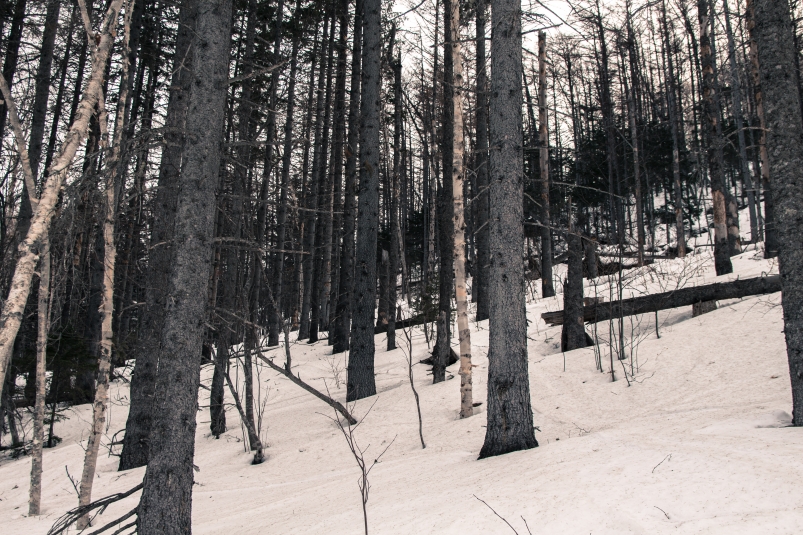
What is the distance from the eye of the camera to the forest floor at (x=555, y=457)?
120 inches

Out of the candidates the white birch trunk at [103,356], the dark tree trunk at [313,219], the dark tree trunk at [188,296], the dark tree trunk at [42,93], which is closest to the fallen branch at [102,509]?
the dark tree trunk at [188,296]

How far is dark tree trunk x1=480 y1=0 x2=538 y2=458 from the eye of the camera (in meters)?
4.71

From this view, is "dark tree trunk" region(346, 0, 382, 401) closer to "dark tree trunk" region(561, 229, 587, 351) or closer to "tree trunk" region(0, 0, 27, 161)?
"dark tree trunk" region(561, 229, 587, 351)

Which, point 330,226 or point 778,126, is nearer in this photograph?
point 778,126

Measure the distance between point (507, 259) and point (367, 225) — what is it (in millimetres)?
4378

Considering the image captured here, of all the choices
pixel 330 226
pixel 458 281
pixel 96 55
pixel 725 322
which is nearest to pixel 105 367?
pixel 96 55

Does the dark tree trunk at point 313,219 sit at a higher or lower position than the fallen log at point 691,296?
higher

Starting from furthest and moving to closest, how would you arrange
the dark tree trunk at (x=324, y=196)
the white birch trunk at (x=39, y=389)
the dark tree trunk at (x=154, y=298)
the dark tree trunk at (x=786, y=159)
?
the dark tree trunk at (x=324, y=196)
the dark tree trunk at (x=154, y=298)
the white birch trunk at (x=39, y=389)
the dark tree trunk at (x=786, y=159)

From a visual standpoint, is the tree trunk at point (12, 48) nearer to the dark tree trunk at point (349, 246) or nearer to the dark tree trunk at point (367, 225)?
the dark tree trunk at point (349, 246)

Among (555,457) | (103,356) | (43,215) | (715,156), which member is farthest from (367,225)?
→ (715,156)

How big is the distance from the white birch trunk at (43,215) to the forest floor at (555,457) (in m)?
2.47

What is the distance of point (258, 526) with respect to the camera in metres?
4.38

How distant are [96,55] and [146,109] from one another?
36.9 feet

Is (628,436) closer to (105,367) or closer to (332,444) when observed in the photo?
(332,444)
